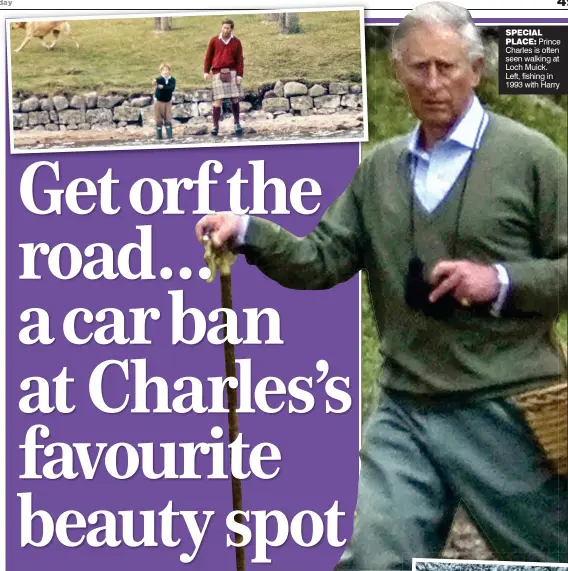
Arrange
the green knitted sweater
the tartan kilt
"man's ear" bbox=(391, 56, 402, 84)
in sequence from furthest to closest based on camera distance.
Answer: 1. the tartan kilt
2. "man's ear" bbox=(391, 56, 402, 84)
3. the green knitted sweater

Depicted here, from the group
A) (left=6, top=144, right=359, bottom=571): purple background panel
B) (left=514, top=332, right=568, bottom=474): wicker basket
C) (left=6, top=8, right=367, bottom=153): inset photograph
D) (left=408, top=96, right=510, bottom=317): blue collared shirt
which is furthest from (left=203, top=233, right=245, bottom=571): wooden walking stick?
(left=514, top=332, right=568, bottom=474): wicker basket

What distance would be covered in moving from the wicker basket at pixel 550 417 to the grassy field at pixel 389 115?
224 millimetres

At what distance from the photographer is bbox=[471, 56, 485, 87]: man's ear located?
369 cm

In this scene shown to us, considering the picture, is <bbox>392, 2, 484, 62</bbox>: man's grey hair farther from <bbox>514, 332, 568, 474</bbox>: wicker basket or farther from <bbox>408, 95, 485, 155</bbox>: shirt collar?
<bbox>514, 332, 568, 474</bbox>: wicker basket

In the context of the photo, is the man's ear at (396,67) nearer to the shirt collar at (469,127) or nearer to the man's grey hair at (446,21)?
the man's grey hair at (446,21)

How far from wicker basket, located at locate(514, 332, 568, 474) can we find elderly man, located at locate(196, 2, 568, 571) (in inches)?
1.1

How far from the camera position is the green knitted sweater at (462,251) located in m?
3.63

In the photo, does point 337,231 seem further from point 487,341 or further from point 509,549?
point 509,549

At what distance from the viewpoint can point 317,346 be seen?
384cm

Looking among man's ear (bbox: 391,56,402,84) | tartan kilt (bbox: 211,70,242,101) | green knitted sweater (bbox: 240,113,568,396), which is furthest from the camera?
tartan kilt (bbox: 211,70,242,101)

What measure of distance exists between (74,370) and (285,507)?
0.93 m

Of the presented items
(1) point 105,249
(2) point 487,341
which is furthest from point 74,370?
(2) point 487,341

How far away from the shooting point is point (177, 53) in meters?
3.83

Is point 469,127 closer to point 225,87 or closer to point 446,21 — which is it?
point 446,21
